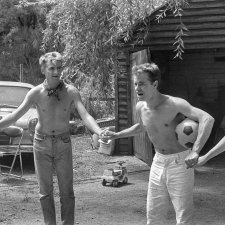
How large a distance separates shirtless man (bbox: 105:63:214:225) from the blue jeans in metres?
1.04

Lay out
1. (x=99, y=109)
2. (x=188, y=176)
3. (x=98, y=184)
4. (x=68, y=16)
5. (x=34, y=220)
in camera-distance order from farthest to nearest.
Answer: (x=99, y=109) < (x=68, y=16) < (x=98, y=184) < (x=34, y=220) < (x=188, y=176)

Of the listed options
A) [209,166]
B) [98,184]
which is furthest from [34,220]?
[209,166]

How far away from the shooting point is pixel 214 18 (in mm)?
10781

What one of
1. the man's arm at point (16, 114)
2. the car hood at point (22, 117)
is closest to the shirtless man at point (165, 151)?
the man's arm at point (16, 114)

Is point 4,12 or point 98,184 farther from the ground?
point 4,12

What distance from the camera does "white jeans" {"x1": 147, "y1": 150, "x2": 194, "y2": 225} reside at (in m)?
4.33

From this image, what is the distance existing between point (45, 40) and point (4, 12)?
526 inches

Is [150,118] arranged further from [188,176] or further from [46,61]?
[46,61]

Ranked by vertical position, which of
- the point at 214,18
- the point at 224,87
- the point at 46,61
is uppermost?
the point at 214,18

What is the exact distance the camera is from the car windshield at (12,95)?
1055cm

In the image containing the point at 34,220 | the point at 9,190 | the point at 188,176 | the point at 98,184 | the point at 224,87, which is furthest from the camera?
the point at 224,87

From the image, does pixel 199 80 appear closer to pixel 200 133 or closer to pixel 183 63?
pixel 183 63

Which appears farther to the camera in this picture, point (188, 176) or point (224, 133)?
point (224, 133)

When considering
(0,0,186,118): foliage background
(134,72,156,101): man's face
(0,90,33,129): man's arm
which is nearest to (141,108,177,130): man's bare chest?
(134,72,156,101): man's face
